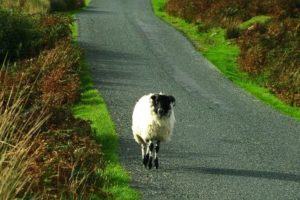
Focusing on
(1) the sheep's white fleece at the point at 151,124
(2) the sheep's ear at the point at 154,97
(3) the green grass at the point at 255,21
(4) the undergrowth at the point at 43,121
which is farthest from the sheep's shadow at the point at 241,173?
(3) the green grass at the point at 255,21

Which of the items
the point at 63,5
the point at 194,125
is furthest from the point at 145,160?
A: the point at 63,5

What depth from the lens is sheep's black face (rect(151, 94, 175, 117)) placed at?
11477 millimetres

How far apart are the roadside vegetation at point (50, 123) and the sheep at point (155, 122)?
0.74 metres

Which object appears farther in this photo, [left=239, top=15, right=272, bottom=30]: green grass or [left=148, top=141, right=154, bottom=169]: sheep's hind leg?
[left=239, top=15, right=272, bottom=30]: green grass

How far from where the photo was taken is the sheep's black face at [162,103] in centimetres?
1148

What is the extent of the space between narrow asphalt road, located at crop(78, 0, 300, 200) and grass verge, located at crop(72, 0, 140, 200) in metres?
0.23

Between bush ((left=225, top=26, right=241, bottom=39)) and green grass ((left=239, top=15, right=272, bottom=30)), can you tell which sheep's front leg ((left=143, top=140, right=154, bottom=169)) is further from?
green grass ((left=239, top=15, right=272, bottom=30))

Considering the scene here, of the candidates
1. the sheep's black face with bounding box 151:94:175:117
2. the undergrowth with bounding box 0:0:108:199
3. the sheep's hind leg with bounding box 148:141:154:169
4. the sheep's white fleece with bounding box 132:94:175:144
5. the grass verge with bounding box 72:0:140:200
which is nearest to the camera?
the undergrowth with bounding box 0:0:108:199

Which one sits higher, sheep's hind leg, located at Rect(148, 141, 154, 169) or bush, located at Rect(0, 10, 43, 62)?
bush, located at Rect(0, 10, 43, 62)

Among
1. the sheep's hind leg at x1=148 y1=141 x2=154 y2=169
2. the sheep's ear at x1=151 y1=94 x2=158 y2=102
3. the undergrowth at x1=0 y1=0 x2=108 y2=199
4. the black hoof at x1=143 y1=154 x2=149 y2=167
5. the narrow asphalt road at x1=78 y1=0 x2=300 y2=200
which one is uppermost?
the sheep's ear at x1=151 y1=94 x2=158 y2=102

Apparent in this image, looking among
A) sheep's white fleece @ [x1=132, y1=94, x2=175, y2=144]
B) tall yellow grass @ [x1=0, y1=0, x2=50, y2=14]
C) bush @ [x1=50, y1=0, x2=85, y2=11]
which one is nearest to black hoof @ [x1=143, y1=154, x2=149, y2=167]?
sheep's white fleece @ [x1=132, y1=94, x2=175, y2=144]

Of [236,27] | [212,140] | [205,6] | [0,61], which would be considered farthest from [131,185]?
[205,6]

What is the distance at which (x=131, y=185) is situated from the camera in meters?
10.5

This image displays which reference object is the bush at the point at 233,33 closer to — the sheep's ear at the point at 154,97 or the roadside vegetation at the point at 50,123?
the roadside vegetation at the point at 50,123
